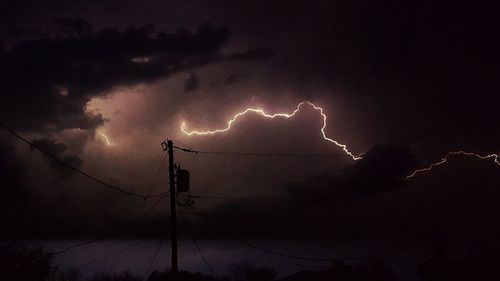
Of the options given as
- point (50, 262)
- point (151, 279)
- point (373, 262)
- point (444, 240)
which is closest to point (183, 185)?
point (50, 262)

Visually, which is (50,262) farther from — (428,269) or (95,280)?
(95,280)

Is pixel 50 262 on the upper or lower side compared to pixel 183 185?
lower

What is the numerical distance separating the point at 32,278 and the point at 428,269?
33247mm

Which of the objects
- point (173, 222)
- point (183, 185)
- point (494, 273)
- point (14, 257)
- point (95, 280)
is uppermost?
point (183, 185)

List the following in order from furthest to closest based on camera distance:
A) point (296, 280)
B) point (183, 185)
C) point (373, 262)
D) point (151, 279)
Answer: point (373, 262) → point (151, 279) → point (296, 280) → point (183, 185)

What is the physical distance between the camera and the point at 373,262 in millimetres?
93688

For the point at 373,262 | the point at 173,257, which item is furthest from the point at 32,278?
the point at 373,262

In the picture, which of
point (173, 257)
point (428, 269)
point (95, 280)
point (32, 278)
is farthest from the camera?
point (95, 280)

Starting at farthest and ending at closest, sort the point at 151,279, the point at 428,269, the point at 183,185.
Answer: the point at 151,279
the point at 428,269
the point at 183,185

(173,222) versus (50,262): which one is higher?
(173,222)

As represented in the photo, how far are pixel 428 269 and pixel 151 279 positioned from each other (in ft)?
119

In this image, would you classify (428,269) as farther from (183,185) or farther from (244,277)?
(244,277)

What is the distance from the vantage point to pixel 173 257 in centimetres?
2139

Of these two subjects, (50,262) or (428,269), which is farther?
(428,269)
